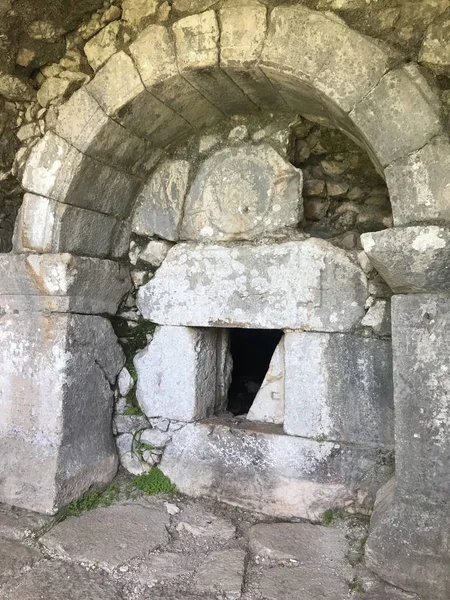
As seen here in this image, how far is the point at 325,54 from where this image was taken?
7.39 feet

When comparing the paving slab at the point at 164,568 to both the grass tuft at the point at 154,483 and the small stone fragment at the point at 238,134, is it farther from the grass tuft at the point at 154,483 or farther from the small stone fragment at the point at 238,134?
the small stone fragment at the point at 238,134

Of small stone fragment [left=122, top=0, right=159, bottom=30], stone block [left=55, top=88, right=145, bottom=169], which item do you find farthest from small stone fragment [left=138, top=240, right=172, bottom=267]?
small stone fragment [left=122, top=0, right=159, bottom=30]

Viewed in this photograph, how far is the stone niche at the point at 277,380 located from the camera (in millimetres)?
2680

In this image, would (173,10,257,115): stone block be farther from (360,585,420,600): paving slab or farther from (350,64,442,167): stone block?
(360,585,420,600): paving slab

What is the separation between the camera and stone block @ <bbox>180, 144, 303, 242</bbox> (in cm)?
291

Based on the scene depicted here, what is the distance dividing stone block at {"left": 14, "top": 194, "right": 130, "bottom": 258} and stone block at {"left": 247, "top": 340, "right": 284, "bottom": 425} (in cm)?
132

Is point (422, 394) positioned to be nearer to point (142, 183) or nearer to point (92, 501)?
point (92, 501)

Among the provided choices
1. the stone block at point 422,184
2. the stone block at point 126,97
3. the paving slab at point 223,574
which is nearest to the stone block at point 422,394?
the stone block at point 422,184

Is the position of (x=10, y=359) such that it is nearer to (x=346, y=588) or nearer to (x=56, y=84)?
(x=56, y=84)

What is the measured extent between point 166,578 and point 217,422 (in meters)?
1.00

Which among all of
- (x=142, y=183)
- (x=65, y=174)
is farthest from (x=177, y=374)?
(x=65, y=174)

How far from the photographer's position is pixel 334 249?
2764mm

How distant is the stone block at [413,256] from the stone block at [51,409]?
5.90 feet

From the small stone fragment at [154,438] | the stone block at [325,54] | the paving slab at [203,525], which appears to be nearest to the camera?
the stone block at [325,54]
